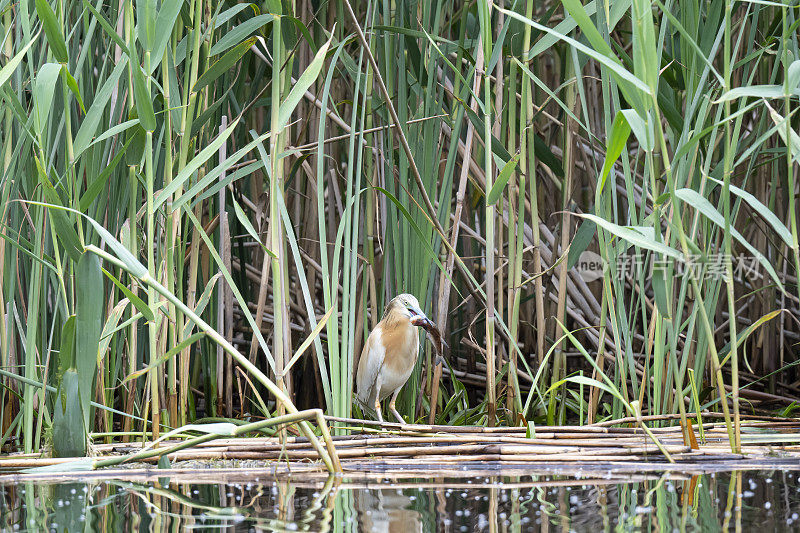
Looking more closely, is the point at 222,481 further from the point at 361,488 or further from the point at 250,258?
the point at 250,258

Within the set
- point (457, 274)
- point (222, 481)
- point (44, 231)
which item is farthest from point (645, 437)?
point (44, 231)

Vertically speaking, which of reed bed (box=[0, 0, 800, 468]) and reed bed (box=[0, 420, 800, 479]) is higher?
reed bed (box=[0, 0, 800, 468])

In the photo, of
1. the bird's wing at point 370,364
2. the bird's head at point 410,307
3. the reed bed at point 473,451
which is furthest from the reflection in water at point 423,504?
the bird's wing at point 370,364

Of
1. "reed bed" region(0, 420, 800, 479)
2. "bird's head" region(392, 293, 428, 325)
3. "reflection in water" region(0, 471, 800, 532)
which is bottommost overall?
"reed bed" region(0, 420, 800, 479)

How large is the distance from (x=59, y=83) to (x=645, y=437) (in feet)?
6.09

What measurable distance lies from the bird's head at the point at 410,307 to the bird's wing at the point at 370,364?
262 millimetres

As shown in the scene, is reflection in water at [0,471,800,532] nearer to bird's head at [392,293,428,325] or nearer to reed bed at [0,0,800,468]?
reed bed at [0,0,800,468]

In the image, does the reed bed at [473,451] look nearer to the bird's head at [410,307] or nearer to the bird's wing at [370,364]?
the bird's head at [410,307]

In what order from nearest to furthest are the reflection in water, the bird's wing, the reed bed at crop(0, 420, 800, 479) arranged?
the reflection in water, the reed bed at crop(0, 420, 800, 479), the bird's wing

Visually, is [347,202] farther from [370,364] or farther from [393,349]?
[370,364]

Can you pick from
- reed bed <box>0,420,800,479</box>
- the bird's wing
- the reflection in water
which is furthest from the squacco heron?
the reflection in water

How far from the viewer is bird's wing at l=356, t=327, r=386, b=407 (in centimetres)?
318

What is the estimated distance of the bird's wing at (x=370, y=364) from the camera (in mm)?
3182

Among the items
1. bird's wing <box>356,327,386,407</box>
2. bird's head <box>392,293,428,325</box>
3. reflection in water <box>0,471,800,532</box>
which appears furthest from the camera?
bird's wing <box>356,327,386,407</box>
